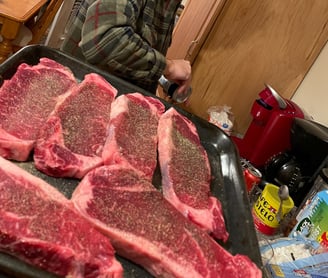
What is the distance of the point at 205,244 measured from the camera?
3.41ft

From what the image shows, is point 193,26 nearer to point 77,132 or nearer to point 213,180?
point 213,180

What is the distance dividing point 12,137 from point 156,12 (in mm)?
800

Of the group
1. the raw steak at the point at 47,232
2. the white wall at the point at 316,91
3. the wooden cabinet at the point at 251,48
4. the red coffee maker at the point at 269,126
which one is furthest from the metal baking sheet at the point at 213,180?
the wooden cabinet at the point at 251,48

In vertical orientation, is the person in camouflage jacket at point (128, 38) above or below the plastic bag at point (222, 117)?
above

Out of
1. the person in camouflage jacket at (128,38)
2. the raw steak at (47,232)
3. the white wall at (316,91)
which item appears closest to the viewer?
the raw steak at (47,232)

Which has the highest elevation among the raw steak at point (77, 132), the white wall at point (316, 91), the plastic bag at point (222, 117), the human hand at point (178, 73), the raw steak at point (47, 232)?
the white wall at point (316, 91)

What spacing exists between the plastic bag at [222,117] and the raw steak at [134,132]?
Answer: 3.72ft

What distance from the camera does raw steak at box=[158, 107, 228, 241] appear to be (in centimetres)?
115

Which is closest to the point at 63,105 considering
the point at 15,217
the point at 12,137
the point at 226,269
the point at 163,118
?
the point at 12,137

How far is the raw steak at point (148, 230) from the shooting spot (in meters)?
0.94

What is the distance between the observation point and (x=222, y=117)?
8.64 feet

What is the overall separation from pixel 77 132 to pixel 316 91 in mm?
1791

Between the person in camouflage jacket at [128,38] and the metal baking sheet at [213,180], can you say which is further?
the person in camouflage jacket at [128,38]

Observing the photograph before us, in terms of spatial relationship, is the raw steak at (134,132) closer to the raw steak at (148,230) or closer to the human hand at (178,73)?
the raw steak at (148,230)
